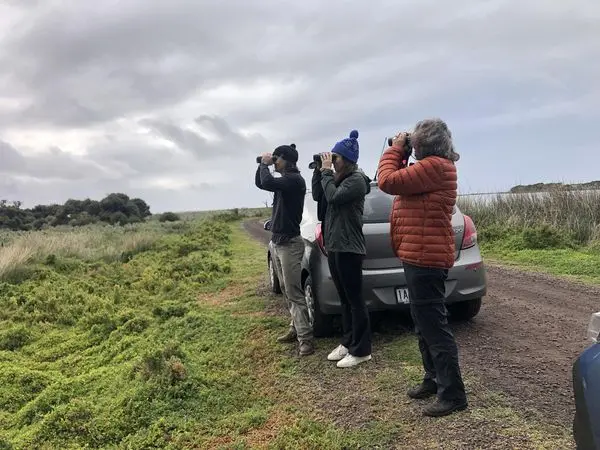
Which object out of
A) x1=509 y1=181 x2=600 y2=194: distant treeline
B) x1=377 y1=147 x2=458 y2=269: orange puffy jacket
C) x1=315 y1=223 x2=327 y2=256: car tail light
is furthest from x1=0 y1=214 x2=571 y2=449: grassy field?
x1=509 y1=181 x2=600 y2=194: distant treeline

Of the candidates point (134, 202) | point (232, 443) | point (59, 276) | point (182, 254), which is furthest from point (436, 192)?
point (134, 202)

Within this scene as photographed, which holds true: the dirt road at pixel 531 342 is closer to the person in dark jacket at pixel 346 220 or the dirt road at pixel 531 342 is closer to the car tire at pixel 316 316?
the person in dark jacket at pixel 346 220

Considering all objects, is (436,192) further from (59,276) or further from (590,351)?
(59,276)

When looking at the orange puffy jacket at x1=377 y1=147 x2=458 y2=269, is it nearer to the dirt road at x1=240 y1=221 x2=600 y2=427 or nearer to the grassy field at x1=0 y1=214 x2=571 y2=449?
the grassy field at x1=0 y1=214 x2=571 y2=449

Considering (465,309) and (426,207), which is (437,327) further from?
(465,309)

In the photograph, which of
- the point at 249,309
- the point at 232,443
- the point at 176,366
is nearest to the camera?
the point at 232,443

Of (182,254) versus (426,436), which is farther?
(182,254)

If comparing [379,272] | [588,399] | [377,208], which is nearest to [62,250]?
[377,208]

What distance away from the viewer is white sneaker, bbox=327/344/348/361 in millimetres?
5090

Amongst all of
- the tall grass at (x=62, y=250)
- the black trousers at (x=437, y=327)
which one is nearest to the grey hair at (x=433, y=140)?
the black trousers at (x=437, y=327)

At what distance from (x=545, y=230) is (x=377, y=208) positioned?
30.7 feet

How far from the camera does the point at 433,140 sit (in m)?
3.68

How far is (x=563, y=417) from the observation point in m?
3.69

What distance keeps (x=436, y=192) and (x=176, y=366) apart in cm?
287
